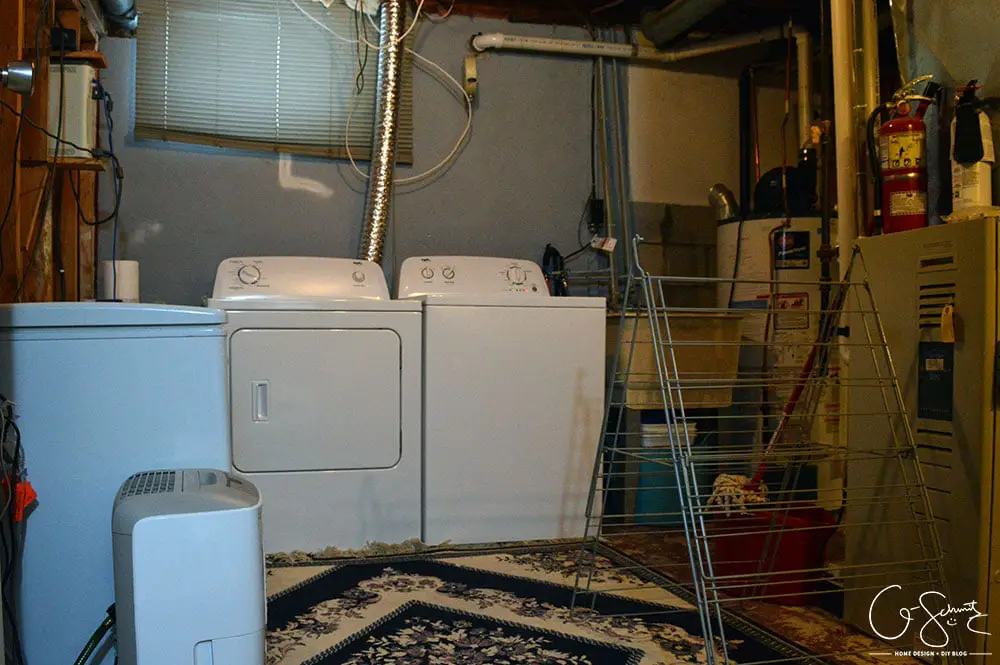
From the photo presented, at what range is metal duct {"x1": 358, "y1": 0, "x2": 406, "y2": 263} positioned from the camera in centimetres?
335

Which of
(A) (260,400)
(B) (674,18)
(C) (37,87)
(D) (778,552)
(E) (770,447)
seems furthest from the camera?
(B) (674,18)

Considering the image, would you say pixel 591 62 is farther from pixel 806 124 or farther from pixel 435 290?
pixel 435 290

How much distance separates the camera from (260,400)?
8.95 feet

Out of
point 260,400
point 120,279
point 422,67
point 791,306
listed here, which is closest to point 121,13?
point 120,279

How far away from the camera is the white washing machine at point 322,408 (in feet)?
8.93

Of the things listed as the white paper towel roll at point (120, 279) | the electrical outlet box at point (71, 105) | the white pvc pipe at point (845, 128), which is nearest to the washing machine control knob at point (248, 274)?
the white paper towel roll at point (120, 279)

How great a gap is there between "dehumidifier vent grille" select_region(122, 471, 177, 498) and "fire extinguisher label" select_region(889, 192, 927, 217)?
184 cm

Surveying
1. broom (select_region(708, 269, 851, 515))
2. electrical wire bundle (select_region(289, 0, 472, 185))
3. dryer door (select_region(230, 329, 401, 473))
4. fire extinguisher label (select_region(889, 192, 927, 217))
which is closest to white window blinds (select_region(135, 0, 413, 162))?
electrical wire bundle (select_region(289, 0, 472, 185))

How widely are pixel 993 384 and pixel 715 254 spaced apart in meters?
2.37

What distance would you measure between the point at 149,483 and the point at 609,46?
3153mm

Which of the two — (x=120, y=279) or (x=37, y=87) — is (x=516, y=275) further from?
(x=37, y=87)

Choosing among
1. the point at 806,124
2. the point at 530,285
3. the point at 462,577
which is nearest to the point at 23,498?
the point at 462,577

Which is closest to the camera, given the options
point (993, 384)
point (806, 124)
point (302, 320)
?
point (993, 384)

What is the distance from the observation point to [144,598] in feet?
3.36
